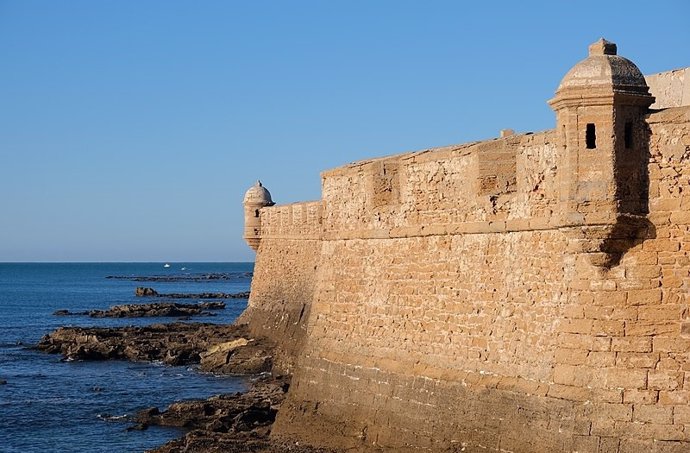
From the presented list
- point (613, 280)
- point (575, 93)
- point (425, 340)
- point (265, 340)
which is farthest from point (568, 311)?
point (265, 340)

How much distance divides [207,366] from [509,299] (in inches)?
753

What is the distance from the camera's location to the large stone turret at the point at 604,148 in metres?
11.6

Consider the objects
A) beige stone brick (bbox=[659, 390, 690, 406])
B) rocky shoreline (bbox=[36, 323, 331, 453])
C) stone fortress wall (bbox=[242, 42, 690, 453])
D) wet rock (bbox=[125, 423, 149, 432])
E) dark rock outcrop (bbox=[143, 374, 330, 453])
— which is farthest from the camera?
wet rock (bbox=[125, 423, 149, 432])

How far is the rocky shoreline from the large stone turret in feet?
21.0

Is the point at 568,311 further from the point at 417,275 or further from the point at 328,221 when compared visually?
the point at 328,221

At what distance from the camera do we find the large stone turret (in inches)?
457

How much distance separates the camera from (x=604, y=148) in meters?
11.6

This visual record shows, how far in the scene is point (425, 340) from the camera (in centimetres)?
1520

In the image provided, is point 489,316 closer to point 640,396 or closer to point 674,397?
point 640,396

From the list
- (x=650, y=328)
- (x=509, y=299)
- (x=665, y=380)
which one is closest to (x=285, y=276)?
(x=509, y=299)

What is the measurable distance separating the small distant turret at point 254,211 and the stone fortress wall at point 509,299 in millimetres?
17467

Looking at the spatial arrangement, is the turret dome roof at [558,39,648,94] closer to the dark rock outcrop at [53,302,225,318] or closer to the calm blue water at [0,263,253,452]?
the calm blue water at [0,263,253,452]

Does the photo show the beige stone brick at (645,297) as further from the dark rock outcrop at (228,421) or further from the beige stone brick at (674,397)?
the dark rock outcrop at (228,421)

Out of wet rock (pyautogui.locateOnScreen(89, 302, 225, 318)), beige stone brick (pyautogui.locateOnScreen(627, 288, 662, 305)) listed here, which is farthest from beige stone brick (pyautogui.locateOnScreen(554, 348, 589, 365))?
wet rock (pyautogui.locateOnScreen(89, 302, 225, 318))
